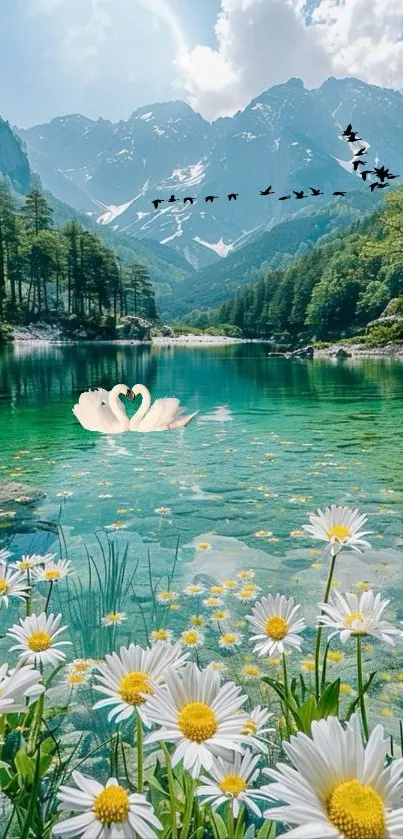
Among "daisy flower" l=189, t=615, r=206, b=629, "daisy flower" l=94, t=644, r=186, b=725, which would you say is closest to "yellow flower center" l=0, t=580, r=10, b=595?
"daisy flower" l=94, t=644, r=186, b=725

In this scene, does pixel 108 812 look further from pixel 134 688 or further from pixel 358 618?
pixel 358 618

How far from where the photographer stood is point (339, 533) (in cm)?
196

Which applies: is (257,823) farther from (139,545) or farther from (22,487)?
(22,487)

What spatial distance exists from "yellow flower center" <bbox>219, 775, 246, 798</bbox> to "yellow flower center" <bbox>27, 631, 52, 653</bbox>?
0.63 metres

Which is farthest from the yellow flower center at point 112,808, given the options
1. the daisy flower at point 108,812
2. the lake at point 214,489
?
the lake at point 214,489

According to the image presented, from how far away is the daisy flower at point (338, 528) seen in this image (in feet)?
6.33

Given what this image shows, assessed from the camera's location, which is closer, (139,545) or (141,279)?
(139,545)

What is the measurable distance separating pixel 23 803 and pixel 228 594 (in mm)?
3698

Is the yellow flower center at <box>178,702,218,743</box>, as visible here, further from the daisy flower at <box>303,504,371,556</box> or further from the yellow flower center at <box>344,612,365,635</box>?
the daisy flower at <box>303,504,371,556</box>

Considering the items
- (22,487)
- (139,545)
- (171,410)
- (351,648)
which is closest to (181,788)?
(171,410)

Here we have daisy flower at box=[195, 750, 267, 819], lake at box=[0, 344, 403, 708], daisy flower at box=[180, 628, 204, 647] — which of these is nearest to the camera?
daisy flower at box=[195, 750, 267, 819]

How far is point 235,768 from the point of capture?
5.65 ft

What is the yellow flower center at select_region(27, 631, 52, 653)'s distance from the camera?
1.75 m

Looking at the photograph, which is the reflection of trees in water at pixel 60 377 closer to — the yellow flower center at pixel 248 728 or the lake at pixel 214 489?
the lake at pixel 214 489
